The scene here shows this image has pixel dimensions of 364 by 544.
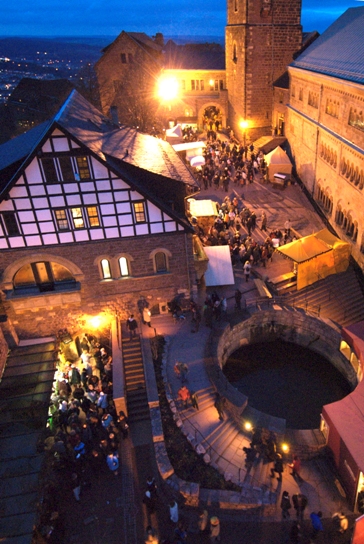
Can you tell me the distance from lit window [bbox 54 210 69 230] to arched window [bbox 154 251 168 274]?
183 inches

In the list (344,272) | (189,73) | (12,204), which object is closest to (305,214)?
(344,272)

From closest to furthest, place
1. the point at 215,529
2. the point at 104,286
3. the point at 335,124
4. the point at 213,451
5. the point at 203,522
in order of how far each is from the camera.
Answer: the point at 215,529, the point at 203,522, the point at 213,451, the point at 104,286, the point at 335,124

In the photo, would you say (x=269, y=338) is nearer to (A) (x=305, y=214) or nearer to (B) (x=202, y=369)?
(B) (x=202, y=369)

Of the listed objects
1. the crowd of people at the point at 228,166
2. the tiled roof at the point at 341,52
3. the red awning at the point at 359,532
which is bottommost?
the red awning at the point at 359,532

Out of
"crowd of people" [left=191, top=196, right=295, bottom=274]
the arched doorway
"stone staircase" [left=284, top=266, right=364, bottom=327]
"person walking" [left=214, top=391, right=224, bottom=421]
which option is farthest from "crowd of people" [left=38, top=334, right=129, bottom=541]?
the arched doorway

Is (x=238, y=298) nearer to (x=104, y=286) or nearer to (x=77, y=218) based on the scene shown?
(x=104, y=286)

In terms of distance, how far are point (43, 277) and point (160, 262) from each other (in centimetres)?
596

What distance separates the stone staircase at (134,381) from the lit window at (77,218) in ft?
20.3

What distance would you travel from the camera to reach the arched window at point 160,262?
65.1 feet


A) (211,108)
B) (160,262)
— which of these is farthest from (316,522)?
(211,108)

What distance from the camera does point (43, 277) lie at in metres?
19.5

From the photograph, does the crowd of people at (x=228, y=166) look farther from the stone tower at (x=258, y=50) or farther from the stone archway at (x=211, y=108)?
the stone archway at (x=211, y=108)

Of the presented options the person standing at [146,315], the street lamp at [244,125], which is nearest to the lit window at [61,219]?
the person standing at [146,315]

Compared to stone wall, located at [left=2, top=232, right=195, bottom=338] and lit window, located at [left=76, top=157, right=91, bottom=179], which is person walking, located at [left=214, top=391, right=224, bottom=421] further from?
lit window, located at [left=76, top=157, right=91, bottom=179]
